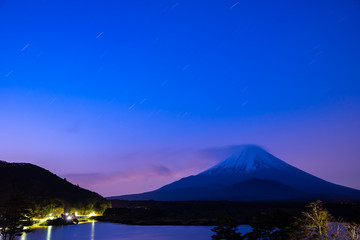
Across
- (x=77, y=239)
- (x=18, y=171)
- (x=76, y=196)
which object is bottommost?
(x=77, y=239)

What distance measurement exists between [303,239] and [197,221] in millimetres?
63470

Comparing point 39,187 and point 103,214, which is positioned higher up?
point 39,187

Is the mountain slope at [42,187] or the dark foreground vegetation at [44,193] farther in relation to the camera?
the mountain slope at [42,187]

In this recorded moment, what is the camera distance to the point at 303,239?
76.4 feet

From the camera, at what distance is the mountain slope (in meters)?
97.8

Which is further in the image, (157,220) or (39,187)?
(39,187)

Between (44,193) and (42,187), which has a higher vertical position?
(42,187)

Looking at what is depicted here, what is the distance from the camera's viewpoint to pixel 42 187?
111562mm

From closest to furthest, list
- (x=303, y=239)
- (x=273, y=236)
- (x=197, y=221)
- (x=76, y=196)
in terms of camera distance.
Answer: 1. (x=303, y=239)
2. (x=273, y=236)
3. (x=197, y=221)
4. (x=76, y=196)

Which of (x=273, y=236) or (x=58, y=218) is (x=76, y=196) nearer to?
(x=58, y=218)

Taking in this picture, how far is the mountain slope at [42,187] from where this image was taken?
3849 inches

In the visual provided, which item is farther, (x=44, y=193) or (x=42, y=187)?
(x=42, y=187)

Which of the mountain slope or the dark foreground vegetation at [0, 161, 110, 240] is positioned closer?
the dark foreground vegetation at [0, 161, 110, 240]

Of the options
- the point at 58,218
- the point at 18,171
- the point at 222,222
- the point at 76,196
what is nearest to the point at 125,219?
the point at 58,218
